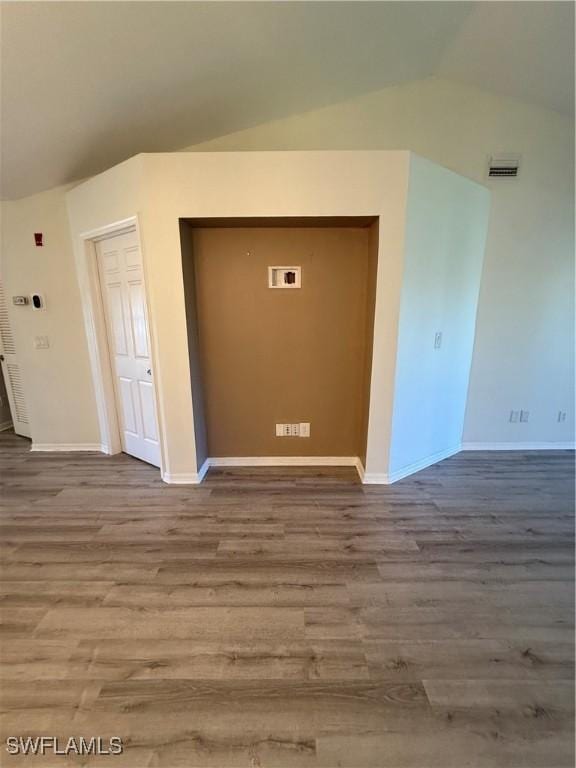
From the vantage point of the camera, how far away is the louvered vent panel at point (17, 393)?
12.5 ft

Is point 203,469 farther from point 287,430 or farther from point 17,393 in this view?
point 17,393

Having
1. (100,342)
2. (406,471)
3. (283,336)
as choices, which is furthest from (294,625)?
(100,342)

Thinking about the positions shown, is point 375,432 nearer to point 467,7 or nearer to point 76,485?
point 76,485

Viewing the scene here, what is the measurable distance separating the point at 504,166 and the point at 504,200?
A: 10.9 inches

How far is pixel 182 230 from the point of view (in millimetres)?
2389

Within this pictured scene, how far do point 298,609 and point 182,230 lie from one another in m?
2.58

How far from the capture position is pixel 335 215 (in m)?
2.29

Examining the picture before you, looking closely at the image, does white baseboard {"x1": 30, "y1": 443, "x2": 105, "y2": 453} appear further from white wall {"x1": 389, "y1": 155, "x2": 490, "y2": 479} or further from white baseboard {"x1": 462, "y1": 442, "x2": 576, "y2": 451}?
white baseboard {"x1": 462, "y1": 442, "x2": 576, "y2": 451}

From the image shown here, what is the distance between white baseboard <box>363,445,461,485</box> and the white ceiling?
3.14 m

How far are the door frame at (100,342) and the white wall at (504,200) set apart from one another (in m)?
1.35

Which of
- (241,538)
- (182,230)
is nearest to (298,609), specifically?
(241,538)

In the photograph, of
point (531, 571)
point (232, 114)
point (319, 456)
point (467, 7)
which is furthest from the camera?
point (319, 456)

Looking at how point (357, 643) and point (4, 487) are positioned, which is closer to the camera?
point (357, 643)

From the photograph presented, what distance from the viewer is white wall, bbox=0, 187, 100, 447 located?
2.99 m
